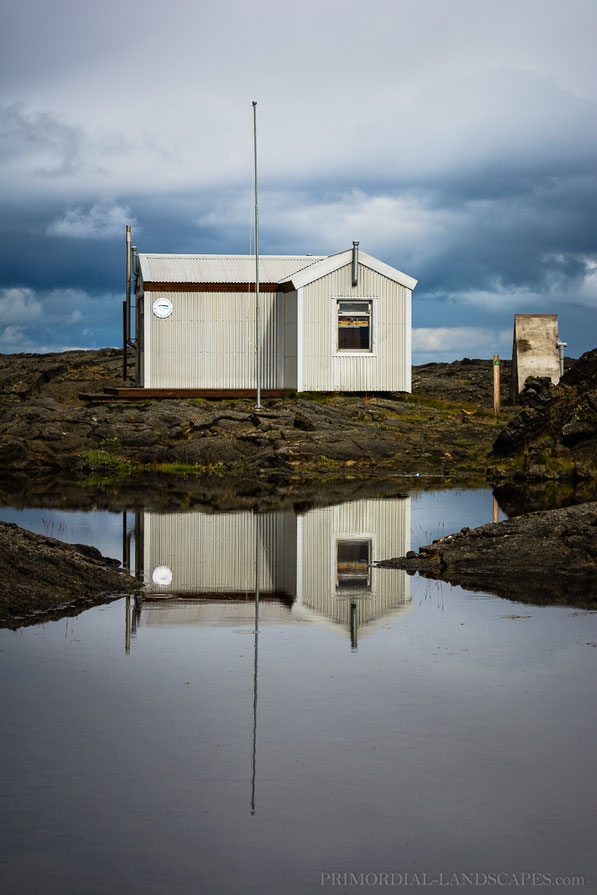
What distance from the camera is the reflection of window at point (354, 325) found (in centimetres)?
3756

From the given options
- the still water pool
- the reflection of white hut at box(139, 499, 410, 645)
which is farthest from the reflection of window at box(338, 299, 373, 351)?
the still water pool

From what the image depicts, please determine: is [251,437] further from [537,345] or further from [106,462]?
[537,345]

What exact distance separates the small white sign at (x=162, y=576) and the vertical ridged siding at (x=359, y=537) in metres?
1.41

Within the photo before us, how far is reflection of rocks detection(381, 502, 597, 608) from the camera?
1133cm

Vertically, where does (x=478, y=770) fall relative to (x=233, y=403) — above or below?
below

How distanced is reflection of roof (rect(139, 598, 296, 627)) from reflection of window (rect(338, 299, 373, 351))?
2767 centimetres

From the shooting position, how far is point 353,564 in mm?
12852

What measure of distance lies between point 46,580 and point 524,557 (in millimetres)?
5266

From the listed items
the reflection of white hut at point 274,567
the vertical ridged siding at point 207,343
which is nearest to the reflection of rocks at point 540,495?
the reflection of white hut at point 274,567

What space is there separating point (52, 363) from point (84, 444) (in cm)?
3297

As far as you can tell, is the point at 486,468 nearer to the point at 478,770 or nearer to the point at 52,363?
the point at 478,770

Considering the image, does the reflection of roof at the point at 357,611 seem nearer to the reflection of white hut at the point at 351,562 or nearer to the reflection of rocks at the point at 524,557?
the reflection of white hut at the point at 351,562

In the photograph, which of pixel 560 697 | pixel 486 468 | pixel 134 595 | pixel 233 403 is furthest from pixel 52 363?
pixel 560 697

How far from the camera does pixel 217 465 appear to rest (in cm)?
2988
